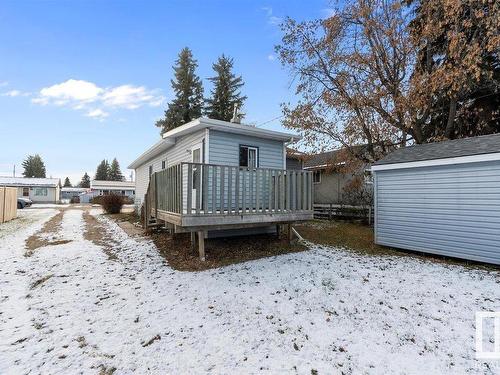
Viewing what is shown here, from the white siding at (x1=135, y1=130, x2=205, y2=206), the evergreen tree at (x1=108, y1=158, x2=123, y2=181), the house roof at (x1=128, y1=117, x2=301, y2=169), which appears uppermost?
the evergreen tree at (x1=108, y1=158, x2=123, y2=181)

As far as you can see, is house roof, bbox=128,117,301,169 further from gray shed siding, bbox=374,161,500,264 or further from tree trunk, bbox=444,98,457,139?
tree trunk, bbox=444,98,457,139

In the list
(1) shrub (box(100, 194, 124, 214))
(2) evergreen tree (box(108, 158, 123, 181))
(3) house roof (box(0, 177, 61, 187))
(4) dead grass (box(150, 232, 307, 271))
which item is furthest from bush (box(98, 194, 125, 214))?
(2) evergreen tree (box(108, 158, 123, 181))

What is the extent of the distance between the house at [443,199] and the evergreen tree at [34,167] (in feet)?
263

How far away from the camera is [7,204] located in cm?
1580

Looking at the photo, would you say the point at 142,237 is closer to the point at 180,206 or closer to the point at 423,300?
the point at 180,206

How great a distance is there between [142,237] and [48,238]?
3355 millimetres

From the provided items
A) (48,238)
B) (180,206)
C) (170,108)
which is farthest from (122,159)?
(180,206)

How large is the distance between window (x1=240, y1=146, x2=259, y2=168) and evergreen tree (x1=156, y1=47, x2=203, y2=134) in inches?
939

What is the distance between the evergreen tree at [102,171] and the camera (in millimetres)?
73562

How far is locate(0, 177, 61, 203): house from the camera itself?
3862 centimetres

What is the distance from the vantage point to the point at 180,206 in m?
6.64

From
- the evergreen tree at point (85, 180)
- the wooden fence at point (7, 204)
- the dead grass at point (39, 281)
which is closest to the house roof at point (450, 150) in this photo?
the dead grass at point (39, 281)

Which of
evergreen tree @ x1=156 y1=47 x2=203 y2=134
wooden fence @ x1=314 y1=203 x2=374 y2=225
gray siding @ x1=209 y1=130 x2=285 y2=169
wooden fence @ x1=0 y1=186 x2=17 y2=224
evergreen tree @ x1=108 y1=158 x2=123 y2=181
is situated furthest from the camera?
evergreen tree @ x1=108 y1=158 x2=123 y2=181

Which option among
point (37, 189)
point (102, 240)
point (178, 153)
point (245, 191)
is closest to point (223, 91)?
point (178, 153)
